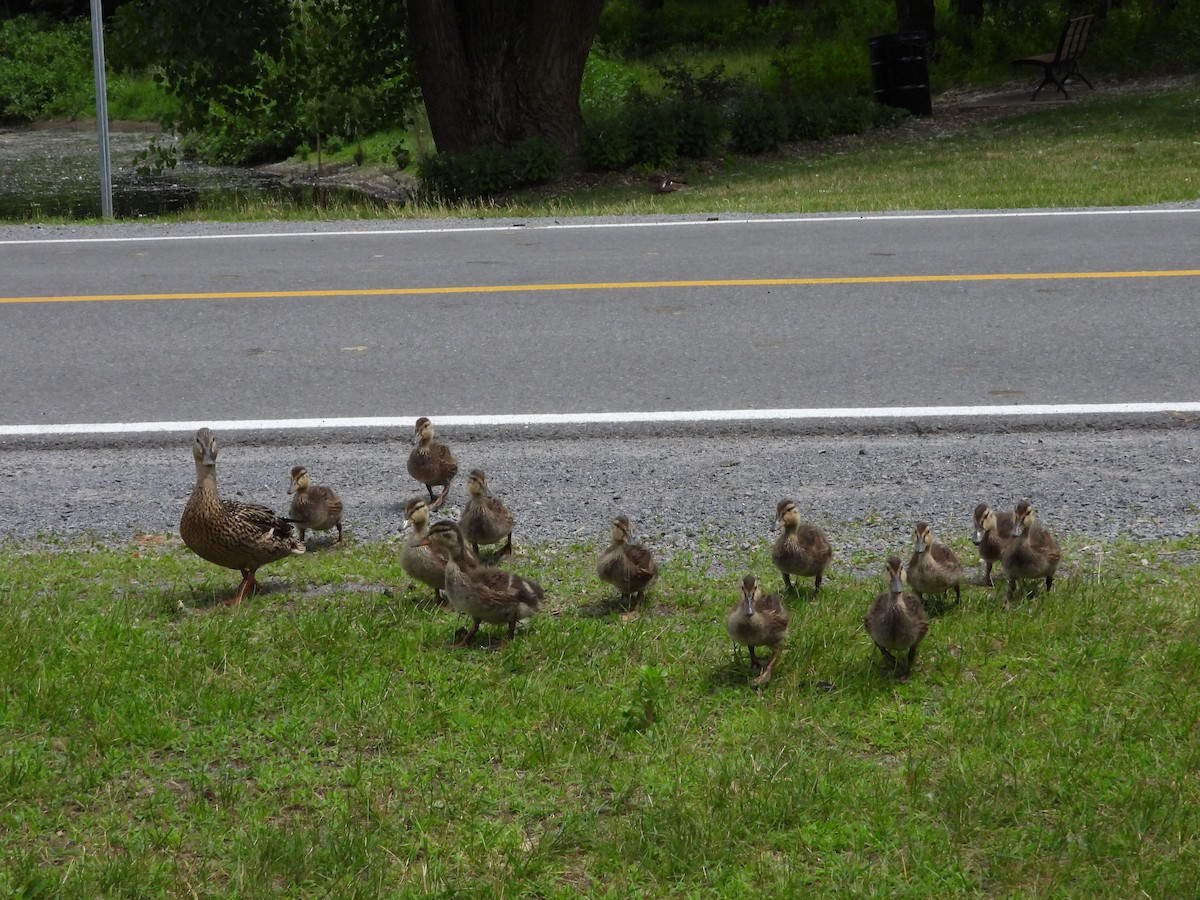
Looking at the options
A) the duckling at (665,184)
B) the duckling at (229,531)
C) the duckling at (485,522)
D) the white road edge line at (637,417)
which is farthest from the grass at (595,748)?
the duckling at (665,184)

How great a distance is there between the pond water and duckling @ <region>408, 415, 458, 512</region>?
511 inches

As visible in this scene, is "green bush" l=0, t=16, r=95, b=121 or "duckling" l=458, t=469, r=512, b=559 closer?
"duckling" l=458, t=469, r=512, b=559

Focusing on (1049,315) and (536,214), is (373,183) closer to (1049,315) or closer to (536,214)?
(536,214)

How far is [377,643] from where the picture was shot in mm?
5293

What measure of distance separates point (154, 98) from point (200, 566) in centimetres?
3991

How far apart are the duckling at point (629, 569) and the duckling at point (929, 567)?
104 cm

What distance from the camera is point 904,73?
2555 centimetres

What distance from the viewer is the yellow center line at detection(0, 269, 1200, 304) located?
11211 mm

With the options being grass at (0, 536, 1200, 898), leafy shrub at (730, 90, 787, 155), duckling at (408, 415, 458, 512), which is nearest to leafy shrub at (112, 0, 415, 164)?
leafy shrub at (730, 90, 787, 155)

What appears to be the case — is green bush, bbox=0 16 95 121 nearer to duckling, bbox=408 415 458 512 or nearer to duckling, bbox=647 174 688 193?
duckling, bbox=647 174 688 193

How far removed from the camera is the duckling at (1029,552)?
5.59 metres

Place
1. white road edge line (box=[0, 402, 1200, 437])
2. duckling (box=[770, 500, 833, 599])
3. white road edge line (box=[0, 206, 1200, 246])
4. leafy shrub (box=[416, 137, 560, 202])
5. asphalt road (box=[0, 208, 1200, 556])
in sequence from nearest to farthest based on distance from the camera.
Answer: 1. duckling (box=[770, 500, 833, 599])
2. asphalt road (box=[0, 208, 1200, 556])
3. white road edge line (box=[0, 402, 1200, 437])
4. white road edge line (box=[0, 206, 1200, 246])
5. leafy shrub (box=[416, 137, 560, 202])

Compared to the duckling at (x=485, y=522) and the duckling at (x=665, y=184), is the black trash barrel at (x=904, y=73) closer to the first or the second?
the duckling at (x=665, y=184)

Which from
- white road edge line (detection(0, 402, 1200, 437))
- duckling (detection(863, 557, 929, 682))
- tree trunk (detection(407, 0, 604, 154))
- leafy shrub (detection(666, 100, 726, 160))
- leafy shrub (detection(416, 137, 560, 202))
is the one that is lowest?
duckling (detection(863, 557, 929, 682))
